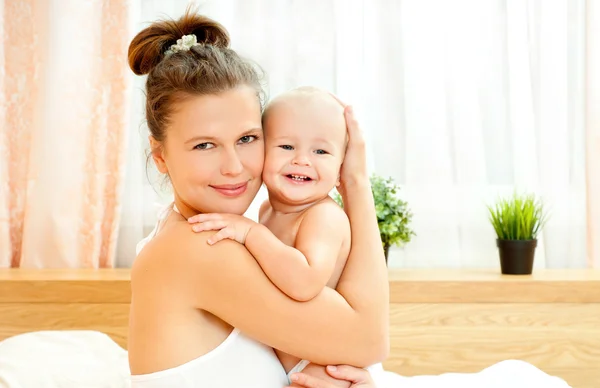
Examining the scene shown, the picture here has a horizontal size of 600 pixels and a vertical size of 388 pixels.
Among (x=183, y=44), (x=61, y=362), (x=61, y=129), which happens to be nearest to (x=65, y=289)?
(x=61, y=129)

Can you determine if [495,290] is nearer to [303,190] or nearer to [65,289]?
[303,190]

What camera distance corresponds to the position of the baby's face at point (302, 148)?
152 cm

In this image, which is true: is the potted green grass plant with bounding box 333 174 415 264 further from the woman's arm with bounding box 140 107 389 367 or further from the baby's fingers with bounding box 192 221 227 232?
the baby's fingers with bounding box 192 221 227 232

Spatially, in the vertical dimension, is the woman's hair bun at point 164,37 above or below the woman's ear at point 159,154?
above

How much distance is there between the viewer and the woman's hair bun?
1551mm

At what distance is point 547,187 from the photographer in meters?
3.23

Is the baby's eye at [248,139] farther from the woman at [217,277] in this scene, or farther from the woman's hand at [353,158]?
the woman's hand at [353,158]

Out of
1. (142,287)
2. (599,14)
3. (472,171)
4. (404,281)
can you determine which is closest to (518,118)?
(472,171)

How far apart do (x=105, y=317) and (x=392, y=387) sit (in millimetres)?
1380

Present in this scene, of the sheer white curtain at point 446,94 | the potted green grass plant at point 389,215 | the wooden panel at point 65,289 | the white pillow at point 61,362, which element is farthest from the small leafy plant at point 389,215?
the white pillow at point 61,362

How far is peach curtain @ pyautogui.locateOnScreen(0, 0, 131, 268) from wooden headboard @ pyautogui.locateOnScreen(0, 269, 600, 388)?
1.39 feet

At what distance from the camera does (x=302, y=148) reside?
153 centimetres

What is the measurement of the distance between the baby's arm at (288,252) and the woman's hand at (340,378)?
6.6 inches

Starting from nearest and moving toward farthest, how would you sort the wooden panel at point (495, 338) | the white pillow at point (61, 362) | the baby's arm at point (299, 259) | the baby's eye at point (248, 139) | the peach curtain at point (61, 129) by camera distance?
the baby's arm at point (299, 259), the baby's eye at point (248, 139), the white pillow at point (61, 362), the wooden panel at point (495, 338), the peach curtain at point (61, 129)
